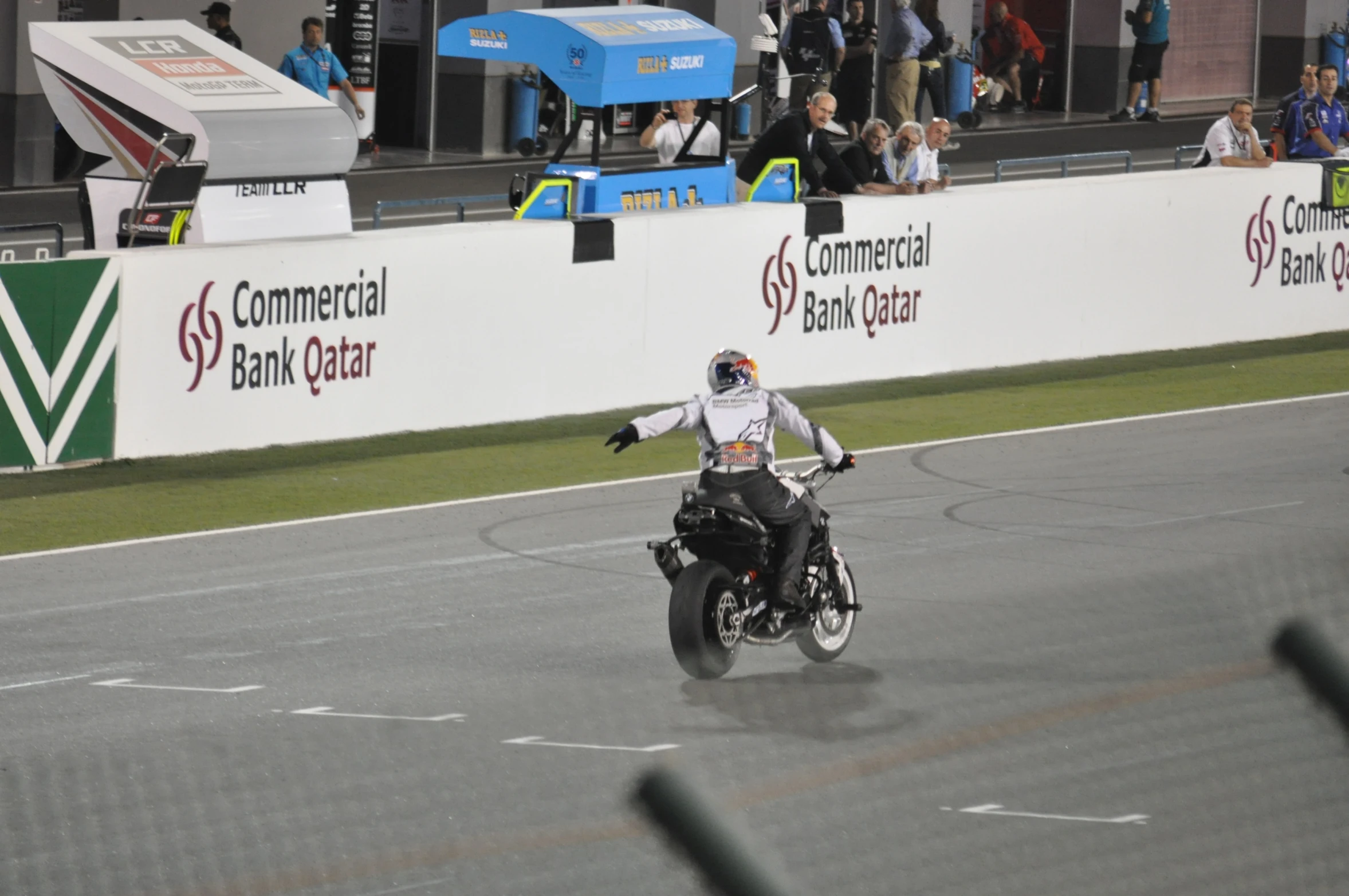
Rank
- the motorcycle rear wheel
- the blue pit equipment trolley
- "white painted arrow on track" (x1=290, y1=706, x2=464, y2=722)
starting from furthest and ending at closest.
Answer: the blue pit equipment trolley < the motorcycle rear wheel < "white painted arrow on track" (x1=290, y1=706, x2=464, y2=722)

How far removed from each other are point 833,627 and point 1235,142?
13974mm

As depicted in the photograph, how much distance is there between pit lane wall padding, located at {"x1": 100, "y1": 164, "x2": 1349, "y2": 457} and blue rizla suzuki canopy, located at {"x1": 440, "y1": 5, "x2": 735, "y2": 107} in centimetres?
191

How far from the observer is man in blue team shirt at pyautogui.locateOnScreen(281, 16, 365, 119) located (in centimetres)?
2583

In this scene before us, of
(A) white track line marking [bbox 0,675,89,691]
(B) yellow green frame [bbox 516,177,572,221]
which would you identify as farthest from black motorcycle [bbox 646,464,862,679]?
(B) yellow green frame [bbox 516,177,572,221]

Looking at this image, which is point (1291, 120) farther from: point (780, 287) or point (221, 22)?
point (221, 22)

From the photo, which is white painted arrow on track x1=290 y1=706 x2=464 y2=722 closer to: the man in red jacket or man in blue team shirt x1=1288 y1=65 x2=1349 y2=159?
man in blue team shirt x1=1288 y1=65 x2=1349 y2=159

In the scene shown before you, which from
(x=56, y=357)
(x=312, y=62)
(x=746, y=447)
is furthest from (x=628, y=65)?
(x=746, y=447)

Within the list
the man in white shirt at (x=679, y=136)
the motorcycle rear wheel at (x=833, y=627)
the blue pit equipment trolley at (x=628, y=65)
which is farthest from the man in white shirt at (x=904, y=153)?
the motorcycle rear wheel at (x=833, y=627)

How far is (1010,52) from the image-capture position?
37750 millimetres

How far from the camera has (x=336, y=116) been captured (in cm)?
1856

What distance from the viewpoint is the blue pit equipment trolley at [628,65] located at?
19.1 m

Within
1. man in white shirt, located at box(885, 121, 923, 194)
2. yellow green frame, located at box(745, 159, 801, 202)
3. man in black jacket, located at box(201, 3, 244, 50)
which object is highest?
man in black jacket, located at box(201, 3, 244, 50)

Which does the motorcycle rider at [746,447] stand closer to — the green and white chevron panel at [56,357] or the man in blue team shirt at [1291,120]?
the green and white chevron panel at [56,357]

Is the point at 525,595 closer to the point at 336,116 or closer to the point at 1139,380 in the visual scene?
the point at 336,116
